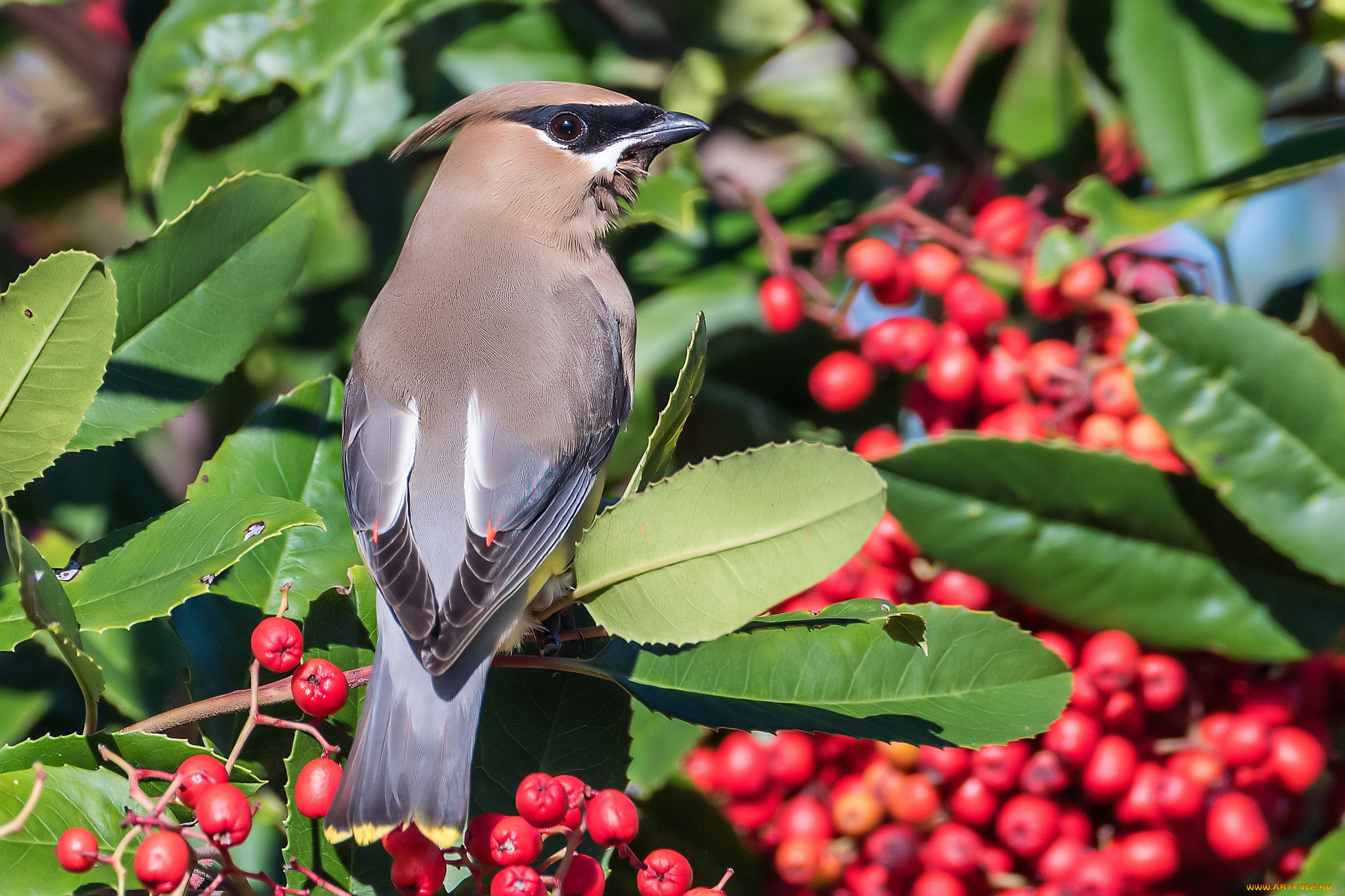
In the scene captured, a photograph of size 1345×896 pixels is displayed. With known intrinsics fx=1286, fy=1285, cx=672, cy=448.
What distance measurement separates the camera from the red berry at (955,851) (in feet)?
6.68

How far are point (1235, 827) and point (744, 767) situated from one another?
30.4 inches

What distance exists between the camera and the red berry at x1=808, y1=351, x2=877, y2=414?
7.69 feet

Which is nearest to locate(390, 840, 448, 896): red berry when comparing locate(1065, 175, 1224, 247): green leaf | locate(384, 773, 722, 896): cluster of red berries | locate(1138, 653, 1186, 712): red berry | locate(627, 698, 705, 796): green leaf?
locate(384, 773, 722, 896): cluster of red berries

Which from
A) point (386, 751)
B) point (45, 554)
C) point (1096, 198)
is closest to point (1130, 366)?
point (1096, 198)

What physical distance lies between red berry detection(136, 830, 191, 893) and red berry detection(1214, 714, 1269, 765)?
4.90ft

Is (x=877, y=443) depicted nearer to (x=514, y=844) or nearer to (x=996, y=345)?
(x=996, y=345)

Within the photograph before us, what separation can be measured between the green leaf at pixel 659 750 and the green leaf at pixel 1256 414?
901 mm

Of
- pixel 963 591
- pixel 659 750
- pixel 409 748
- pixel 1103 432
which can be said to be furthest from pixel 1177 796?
pixel 409 748

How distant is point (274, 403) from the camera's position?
6.12ft

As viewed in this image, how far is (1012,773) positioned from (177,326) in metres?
1.41

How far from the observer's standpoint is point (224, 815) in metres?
1.23

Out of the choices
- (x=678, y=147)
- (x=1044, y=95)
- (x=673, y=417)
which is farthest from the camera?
(x=1044, y=95)

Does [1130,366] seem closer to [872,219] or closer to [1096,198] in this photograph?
[1096,198]

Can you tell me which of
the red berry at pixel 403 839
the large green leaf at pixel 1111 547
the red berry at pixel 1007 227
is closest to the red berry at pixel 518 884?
the red berry at pixel 403 839
